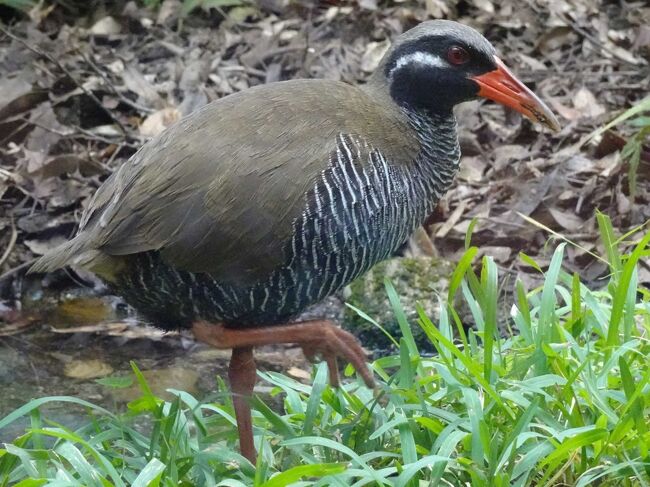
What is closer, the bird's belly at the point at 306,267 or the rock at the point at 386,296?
the bird's belly at the point at 306,267

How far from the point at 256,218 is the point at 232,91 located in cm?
340

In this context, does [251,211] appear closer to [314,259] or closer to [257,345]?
[314,259]

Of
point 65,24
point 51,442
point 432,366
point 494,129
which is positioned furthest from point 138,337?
point 65,24

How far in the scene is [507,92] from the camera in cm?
421

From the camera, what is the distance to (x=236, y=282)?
360 centimetres

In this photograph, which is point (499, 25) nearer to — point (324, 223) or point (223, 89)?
point (223, 89)

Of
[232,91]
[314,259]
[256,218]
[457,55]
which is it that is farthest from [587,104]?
[256,218]

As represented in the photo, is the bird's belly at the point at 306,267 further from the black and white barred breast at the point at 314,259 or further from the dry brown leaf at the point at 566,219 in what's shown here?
the dry brown leaf at the point at 566,219

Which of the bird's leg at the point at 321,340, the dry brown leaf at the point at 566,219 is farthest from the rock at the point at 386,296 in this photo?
the bird's leg at the point at 321,340

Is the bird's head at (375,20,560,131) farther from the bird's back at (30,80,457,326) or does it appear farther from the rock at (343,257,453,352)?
the rock at (343,257,453,352)

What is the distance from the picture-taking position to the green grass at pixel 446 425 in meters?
3.24

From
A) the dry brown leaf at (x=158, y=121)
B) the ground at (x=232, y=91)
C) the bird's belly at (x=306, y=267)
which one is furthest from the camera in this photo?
the dry brown leaf at (x=158, y=121)

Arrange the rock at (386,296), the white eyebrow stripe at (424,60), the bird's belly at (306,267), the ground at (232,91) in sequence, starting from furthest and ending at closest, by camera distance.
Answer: the ground at (232,91)
the rock at (386,296)
the white eyebrow stripe at (424,60)
the bird's belly at (306,267)

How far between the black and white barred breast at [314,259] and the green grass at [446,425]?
243 mm
